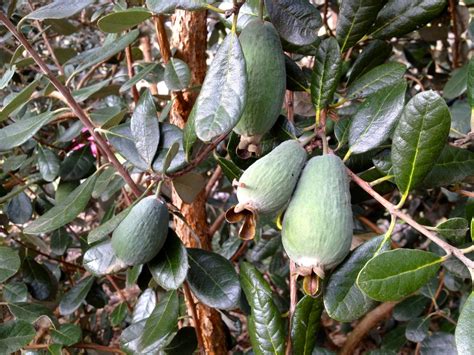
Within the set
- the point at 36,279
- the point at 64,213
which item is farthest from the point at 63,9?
the point at 36,279

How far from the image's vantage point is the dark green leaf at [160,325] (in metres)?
0.77

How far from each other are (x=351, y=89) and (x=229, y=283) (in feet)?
1.20

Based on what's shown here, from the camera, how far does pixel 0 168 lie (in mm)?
1365

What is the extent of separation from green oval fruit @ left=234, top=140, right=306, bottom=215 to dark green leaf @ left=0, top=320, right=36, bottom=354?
0.61 metres

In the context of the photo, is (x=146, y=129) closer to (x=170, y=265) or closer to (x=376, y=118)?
(x=170, y=265)

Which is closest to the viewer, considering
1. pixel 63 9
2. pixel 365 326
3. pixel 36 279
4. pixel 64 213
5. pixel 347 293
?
pixel 347 293

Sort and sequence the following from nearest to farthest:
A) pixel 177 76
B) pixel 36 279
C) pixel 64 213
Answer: pixel 64 213 < pixel 177 76 < pixel 36 279

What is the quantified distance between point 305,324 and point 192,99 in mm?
599

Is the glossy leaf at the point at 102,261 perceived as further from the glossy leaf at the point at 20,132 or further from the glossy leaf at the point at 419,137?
the glossy leaf at the point at 419,137

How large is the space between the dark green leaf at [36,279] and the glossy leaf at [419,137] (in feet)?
3.47

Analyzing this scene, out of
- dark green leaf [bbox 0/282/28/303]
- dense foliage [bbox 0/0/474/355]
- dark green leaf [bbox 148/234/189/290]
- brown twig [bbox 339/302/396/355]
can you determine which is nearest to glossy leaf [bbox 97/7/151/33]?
dense foliage [bbox 0/0/474/355]

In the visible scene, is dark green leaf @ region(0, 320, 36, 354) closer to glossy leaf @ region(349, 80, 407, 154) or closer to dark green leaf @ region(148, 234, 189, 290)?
dark green leaf @ region(148, 234, 189, 290)

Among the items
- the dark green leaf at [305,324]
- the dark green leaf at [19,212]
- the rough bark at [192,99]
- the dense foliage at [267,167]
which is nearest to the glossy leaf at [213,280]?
the dense foliage at [267,167]

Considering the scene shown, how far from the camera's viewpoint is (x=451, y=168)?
0.68 meters
